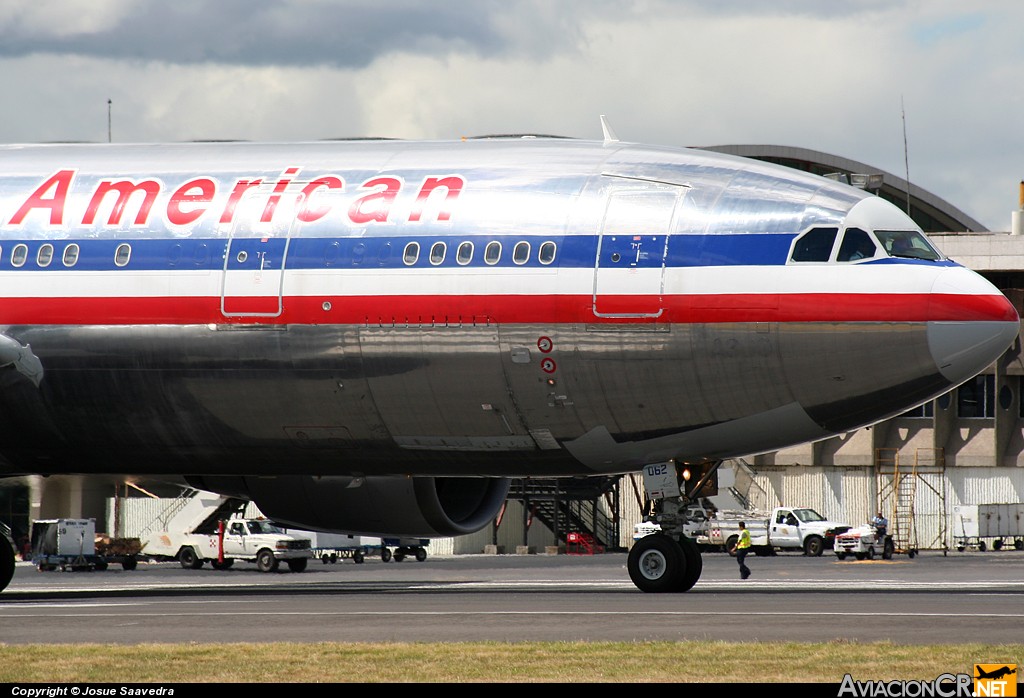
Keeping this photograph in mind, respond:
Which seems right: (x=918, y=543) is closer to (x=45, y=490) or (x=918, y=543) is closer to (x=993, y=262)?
(x=993, y=262)

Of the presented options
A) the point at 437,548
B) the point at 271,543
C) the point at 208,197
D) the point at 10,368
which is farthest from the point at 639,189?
the point at 437,548

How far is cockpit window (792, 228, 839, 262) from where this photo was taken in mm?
21766

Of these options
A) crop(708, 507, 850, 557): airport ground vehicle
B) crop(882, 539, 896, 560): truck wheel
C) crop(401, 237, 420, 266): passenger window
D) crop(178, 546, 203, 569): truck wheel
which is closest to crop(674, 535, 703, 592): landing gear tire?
crop(401, 237, 420, 266): passenger window

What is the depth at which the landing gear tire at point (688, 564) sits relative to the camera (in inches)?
915

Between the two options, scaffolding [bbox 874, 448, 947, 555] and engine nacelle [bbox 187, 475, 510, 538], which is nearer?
engine nacelle [bbox 187, 475, 510, 538]

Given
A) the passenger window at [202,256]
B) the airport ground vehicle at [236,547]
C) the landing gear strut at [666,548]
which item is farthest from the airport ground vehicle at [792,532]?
the passenger window at [202,256]

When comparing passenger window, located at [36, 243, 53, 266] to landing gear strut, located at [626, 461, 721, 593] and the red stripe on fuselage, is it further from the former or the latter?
landing gear strut, located at [626, 461, 721, 593]

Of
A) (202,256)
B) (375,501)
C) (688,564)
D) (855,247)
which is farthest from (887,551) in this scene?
(202,256)

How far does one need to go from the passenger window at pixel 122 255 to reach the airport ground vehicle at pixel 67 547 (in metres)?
28.9

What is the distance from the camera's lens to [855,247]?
71.9 feet

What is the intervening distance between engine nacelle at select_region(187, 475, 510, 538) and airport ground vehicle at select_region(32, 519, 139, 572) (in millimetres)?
25426

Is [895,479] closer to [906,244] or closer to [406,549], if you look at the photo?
[406,549]

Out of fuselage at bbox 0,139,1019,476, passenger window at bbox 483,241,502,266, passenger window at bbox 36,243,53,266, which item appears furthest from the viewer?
passenger window at bbox 36,243,53,266

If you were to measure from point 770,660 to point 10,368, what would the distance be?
14688mm
